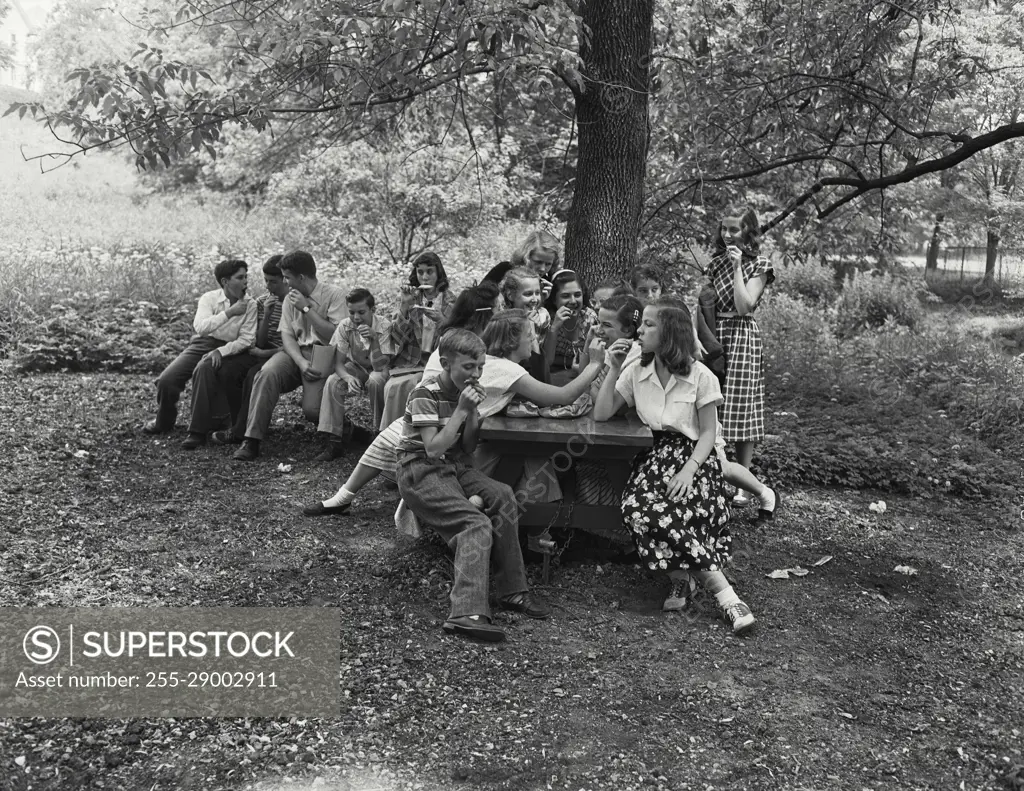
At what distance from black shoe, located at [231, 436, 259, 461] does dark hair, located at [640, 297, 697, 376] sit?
330cm

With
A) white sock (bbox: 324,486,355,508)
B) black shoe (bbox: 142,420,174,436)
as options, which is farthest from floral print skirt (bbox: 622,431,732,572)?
black shoe (bbox: 142,420,174,436)

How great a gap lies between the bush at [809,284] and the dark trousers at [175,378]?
446 inches

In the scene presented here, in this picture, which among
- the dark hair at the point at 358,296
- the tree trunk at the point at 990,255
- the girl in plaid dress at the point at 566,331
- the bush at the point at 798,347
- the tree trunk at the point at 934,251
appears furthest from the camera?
the tree trunk at the point at 934,251

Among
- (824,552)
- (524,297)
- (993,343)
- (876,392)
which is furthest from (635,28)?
(993,343)

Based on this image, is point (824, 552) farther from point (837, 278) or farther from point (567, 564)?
point (837, 278)

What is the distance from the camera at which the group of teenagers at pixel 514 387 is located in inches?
166

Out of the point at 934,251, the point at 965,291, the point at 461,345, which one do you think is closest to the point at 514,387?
the point at 461,345

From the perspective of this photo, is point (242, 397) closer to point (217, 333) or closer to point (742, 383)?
point (217, 333)

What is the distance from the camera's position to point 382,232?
1363 centimetres

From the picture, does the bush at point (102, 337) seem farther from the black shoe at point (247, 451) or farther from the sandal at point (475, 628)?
the sandal at point (475, 628)

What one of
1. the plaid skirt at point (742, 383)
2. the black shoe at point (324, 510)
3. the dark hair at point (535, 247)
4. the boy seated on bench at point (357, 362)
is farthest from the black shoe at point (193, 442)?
the plaid skirt at point (742, 383)

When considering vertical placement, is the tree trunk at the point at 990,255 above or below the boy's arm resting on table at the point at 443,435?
above

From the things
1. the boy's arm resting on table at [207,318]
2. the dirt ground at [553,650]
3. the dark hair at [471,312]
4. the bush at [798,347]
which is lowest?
the dirt ground at [553,650]

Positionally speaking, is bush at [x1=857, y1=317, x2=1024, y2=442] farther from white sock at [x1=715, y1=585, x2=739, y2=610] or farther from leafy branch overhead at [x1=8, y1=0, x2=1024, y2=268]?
white sock at [x1=715, y1=585, x2=739, y2=610]
